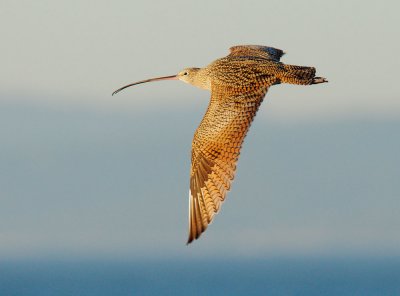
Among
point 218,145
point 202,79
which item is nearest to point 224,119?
point 218,145

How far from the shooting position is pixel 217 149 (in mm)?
21094

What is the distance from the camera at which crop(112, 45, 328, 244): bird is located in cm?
2064

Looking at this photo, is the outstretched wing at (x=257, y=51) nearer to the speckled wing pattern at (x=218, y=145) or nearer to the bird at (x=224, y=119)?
the bird at (x=224, y=119)

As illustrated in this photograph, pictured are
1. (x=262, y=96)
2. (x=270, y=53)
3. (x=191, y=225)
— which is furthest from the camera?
(x=270, y=53)

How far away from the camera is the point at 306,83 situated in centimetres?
2259

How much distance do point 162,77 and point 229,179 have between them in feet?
18.7

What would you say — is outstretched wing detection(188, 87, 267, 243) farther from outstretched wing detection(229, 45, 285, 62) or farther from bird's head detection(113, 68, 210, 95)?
outstretched wing detection(229, 45, 285, 62)

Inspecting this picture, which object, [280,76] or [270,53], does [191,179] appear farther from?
[270,53]

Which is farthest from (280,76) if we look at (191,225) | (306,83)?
(191,225)

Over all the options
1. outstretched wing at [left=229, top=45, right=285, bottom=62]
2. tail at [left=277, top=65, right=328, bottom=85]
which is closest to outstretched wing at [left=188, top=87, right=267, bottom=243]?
tail at [left=277, top=65, right=328, bottom=85]

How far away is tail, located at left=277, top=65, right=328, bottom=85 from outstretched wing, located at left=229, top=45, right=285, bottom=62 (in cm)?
216

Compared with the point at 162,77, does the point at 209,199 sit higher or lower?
lower

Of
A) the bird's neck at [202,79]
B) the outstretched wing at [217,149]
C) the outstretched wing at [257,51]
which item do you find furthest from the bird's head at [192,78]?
the outstretched wing at [217,149]

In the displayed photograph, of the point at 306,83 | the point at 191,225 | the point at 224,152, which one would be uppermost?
the point at 306,83
